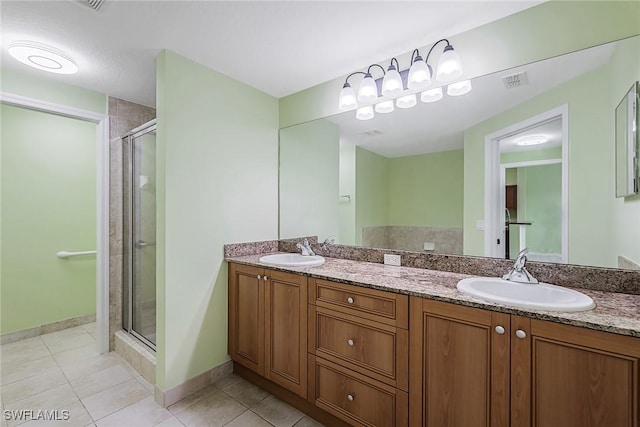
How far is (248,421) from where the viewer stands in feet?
5.42

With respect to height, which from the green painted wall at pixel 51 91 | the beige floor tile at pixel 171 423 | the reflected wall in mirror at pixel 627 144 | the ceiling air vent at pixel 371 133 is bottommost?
the beige floor tile at pixel 171 423

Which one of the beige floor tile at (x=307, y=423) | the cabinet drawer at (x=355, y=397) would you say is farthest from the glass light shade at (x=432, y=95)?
the beige floor tile at (x=307, y=423)

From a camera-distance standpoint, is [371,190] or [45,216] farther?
[45,216]

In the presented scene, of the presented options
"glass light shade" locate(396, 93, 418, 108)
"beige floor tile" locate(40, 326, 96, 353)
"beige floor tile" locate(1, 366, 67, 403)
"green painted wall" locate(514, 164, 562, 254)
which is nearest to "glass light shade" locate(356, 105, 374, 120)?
"glass light shade" locate(396, 93, 418, 108)

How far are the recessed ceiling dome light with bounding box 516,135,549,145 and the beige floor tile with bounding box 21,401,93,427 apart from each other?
2.96 metres

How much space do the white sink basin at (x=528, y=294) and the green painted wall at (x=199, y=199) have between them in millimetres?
1639

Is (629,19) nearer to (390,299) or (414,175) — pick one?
(414,175)

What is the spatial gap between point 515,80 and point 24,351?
4233 millimetres

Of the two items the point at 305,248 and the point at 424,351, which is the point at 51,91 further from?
the point at 424,351

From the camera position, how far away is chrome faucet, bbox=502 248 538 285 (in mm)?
1375

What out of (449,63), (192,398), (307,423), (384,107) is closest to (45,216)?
(192,398)

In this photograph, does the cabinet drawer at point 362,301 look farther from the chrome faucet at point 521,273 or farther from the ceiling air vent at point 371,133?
the ceiling air vent at point 371,133

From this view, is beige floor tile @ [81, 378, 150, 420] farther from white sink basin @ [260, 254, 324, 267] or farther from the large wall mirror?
the large wall mirror

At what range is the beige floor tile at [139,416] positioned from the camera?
1.62 m
